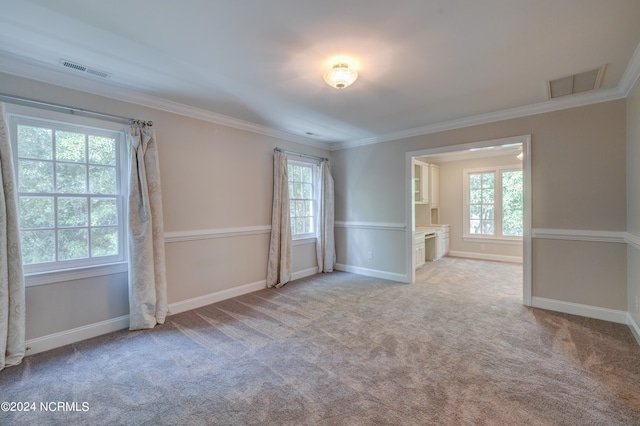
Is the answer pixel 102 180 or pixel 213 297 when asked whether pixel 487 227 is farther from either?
pixel 102 180

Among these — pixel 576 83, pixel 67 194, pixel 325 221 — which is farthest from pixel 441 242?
pixel 67 194

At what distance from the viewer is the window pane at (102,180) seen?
9.59ft

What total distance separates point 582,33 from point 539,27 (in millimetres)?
384

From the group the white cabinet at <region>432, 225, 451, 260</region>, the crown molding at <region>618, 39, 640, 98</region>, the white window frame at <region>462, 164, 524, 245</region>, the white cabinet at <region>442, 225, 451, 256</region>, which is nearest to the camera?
the crown molding at <region>618, 39, 640, 98</region>

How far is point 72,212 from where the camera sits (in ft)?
9.20

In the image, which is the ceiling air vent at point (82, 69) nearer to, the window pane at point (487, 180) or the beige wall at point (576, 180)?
the beige wall at point (576, 180)

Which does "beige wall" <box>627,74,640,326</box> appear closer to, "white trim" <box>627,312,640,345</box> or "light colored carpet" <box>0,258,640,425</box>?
"white trim" <box>627,312,640,345</box>

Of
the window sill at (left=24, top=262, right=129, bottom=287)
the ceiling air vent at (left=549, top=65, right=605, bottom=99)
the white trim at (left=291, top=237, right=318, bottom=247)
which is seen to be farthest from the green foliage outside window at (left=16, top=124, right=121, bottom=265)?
the ceiling air vent at (left=549, top=65, right=605, bottom=99)

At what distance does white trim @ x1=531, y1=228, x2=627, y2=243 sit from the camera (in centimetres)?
310

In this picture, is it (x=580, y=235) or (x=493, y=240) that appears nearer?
(x=580, y=235)

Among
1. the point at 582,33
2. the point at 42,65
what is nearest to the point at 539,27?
the point at 582,33

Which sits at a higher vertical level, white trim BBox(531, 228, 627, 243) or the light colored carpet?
white trim BBox(531, 228, 627, 243)

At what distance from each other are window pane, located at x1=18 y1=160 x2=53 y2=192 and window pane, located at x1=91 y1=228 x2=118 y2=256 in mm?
574

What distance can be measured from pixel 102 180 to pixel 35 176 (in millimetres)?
503
